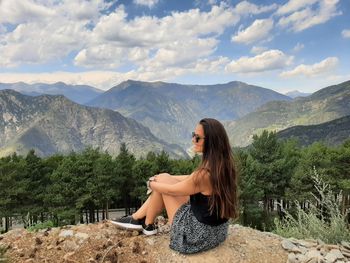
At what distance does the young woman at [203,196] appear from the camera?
6113 millimetres

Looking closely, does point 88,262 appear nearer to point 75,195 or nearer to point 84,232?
point 84,232

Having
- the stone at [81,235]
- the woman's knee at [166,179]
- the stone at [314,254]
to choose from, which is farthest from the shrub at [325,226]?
the stone at [81,235]

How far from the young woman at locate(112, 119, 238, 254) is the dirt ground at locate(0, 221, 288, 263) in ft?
0.85

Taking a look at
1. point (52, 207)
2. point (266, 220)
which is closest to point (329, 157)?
point (266, 220)

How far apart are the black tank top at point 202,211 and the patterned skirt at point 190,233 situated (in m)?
0.07

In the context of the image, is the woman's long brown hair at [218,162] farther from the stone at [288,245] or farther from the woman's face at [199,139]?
the stone at [288,245]

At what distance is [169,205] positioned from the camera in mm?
6812

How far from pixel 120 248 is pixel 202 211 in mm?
1673

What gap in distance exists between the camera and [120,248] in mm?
6969

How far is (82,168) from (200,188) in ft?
135

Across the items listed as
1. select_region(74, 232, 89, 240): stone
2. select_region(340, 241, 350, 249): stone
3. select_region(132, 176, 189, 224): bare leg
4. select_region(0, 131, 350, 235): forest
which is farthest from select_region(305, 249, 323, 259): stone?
select_region(0, 131, 350, 235): forest

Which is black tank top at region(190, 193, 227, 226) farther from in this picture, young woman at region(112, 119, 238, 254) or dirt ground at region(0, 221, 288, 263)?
dirt ground at region(0, 221, 288, 263)

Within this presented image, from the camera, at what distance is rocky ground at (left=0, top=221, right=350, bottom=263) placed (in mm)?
6652

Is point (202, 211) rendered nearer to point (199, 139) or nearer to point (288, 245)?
point (199, 139)
